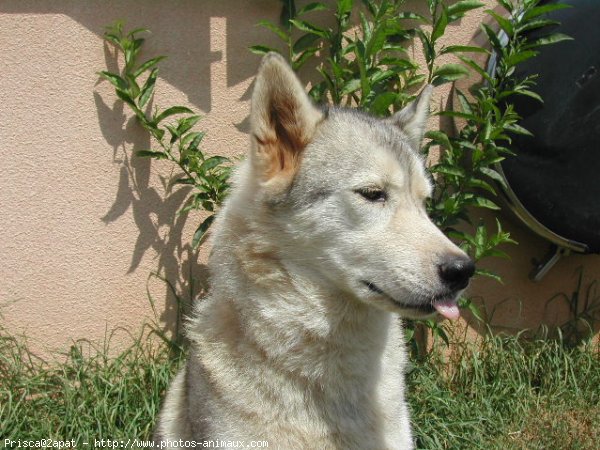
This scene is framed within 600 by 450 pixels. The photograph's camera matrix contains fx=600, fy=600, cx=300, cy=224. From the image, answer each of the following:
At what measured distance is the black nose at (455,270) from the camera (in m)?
1.99

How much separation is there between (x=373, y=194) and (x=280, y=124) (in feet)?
1.47

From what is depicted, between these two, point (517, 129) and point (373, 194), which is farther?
point (517, 129)

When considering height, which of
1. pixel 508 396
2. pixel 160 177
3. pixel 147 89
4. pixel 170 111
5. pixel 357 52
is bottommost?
pixel 508 396

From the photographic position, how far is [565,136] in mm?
3691

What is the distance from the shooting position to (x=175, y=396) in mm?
2740

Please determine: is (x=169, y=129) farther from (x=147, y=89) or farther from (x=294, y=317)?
(x=294, y=317)

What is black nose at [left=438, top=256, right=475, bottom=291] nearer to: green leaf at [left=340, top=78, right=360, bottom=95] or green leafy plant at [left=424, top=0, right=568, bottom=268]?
green leafy plant at [left=424, top=0, right=568, bottom=268]

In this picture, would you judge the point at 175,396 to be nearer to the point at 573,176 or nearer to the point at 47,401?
the point at 47,401

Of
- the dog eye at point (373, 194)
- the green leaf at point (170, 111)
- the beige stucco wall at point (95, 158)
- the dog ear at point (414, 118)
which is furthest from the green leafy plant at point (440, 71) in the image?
the dog eye at point (373, 194)

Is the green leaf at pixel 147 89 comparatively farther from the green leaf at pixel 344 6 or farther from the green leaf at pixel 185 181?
the green leaf at pixel 344 6

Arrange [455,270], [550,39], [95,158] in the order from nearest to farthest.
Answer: [455,270], [550,39], [95,158]

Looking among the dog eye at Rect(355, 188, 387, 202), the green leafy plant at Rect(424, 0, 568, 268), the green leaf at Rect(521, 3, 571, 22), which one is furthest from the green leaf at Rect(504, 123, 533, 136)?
the dog eye at Rect(355, 188, 387, 202)

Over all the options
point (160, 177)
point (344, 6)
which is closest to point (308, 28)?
point (344, 6)

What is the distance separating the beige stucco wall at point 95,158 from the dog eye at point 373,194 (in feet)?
5.68
